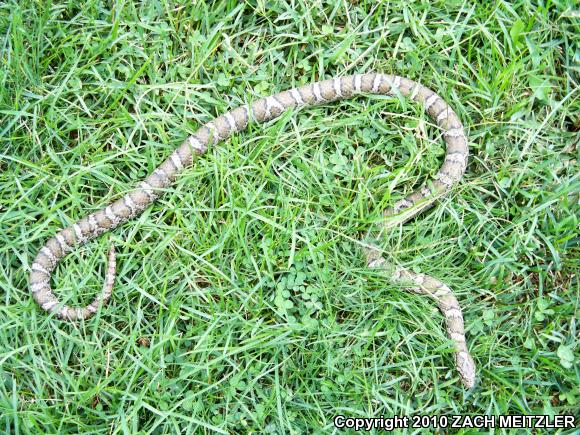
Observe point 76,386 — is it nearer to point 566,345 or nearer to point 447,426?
point 447,426

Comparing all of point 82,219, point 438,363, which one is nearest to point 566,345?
point 438,363

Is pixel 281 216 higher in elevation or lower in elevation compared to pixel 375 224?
higher

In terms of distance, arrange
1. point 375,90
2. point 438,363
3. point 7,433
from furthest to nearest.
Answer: point 375,90
point 438,363
point 7,433

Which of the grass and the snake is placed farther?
the snake

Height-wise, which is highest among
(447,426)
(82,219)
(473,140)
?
(473,140)

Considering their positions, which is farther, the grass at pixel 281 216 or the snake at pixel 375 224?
the snake at pixel 375 224
